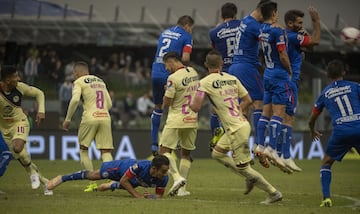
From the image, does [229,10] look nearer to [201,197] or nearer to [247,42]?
[247,42]

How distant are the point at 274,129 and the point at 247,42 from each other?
190 centimetres

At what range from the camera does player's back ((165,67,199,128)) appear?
17.5 m

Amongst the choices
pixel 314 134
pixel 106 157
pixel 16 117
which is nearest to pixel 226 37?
pixel 106 157

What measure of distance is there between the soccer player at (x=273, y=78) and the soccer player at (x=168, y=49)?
163 cm

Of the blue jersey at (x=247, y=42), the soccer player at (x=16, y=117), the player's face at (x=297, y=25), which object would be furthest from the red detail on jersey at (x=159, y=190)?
the player's face at (x=297, y=25)

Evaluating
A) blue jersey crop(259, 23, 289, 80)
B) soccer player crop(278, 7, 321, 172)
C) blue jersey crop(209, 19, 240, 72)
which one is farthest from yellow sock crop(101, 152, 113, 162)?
blue jersey crop(259, 23, 289, 80)

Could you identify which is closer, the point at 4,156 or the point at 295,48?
the point at 4,156

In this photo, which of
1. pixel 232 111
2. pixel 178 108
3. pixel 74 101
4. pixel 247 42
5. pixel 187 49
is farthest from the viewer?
pixel 187 49

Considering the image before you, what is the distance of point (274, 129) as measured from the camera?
18125 millimetres

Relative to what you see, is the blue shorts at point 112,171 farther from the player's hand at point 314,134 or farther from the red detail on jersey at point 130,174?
the player's hand at point 314,134

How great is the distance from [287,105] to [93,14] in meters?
16.3

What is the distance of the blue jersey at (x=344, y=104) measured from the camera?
15.6 meters

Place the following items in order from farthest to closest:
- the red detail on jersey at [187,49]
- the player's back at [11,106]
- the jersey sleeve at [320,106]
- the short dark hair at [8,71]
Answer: the red detail on jersey at [187,49] → the player's back at [11,106] → the short dark hair at [8,71] → the jersey sleeve at [320,106]

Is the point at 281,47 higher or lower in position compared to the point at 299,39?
lower
